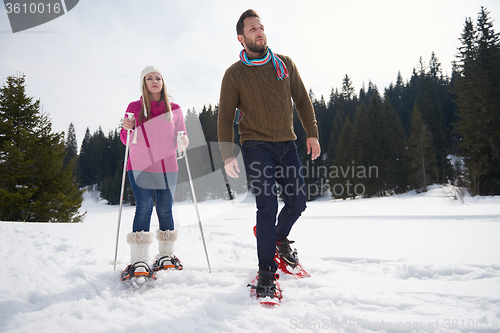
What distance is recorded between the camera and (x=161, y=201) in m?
2.80

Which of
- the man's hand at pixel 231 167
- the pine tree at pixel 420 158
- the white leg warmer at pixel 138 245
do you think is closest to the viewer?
the man's hand at pixel 231 167

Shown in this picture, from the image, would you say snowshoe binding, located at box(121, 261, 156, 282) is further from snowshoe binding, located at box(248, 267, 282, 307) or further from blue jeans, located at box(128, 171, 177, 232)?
snowshoe binding, located at box(248, 267, 282, 307)

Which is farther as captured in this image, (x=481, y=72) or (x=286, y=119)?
(x=481, y=72)

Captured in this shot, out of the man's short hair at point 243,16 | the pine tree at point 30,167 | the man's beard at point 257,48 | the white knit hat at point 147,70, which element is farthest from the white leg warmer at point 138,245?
the pine tree at point 30,167

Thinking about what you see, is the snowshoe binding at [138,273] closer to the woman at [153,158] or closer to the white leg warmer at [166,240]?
the woman at [153,158]

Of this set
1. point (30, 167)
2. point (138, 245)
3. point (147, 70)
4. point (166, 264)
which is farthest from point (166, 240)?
point (30, 167)

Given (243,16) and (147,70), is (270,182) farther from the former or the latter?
(147,70)

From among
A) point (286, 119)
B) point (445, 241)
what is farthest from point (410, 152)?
point (286, 119)

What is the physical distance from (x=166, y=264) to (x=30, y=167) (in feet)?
43.5

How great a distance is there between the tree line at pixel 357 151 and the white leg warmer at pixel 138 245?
2.30 m

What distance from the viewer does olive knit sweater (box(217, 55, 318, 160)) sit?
2.27 meters

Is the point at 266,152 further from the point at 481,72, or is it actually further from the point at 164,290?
the point at 481,72

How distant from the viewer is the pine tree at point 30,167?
11562 millimetres

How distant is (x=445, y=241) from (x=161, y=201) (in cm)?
359
